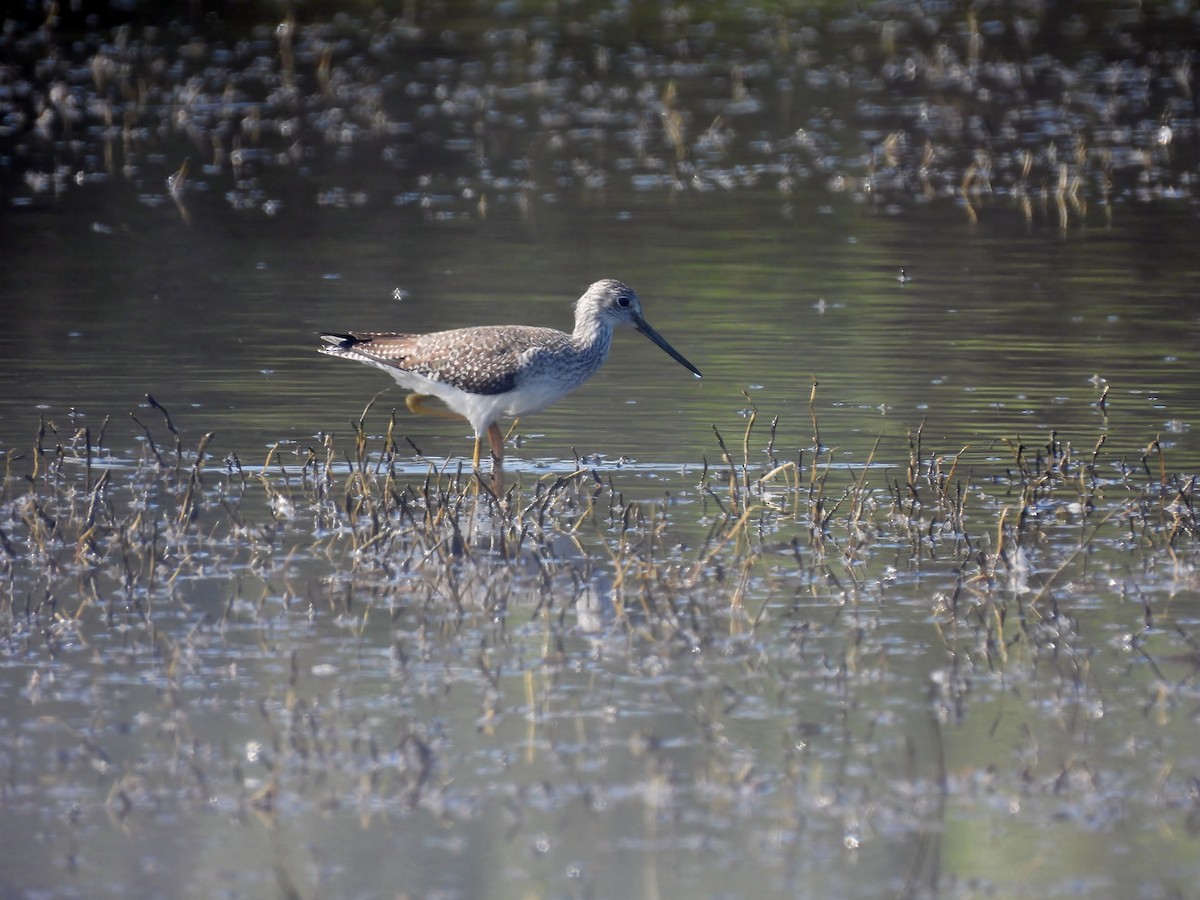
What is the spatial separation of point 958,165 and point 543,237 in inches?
225

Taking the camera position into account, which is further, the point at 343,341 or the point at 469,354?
the point at 343,341

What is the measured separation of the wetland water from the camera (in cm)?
587

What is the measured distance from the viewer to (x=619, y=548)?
8.42 metres

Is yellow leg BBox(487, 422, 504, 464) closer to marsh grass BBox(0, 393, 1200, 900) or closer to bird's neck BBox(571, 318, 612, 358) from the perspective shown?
marsh grass BBox(0, 393, 1200, 900)

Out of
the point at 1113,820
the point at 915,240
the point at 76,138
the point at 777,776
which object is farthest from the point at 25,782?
the point at 76,138

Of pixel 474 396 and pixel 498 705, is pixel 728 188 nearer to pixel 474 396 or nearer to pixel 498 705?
pixel 474 396

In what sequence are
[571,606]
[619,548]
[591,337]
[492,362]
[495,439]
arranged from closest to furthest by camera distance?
[571,606]
[619,548]
[492,362]
[495,439]
[591,337]

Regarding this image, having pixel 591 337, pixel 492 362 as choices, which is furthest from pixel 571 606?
pixel 591 337

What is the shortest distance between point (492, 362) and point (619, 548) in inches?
88.4

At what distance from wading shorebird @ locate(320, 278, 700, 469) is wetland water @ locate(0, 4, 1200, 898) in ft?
1.15

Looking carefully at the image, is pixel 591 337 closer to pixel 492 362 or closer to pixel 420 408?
pixel 492 362

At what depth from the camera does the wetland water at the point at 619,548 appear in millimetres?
5867

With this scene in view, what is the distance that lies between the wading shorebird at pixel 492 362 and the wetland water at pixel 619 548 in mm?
350

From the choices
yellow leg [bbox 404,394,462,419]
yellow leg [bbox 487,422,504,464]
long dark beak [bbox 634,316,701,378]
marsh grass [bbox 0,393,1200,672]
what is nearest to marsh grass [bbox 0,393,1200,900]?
marsh grass [bbox 0,393,1200,672]
